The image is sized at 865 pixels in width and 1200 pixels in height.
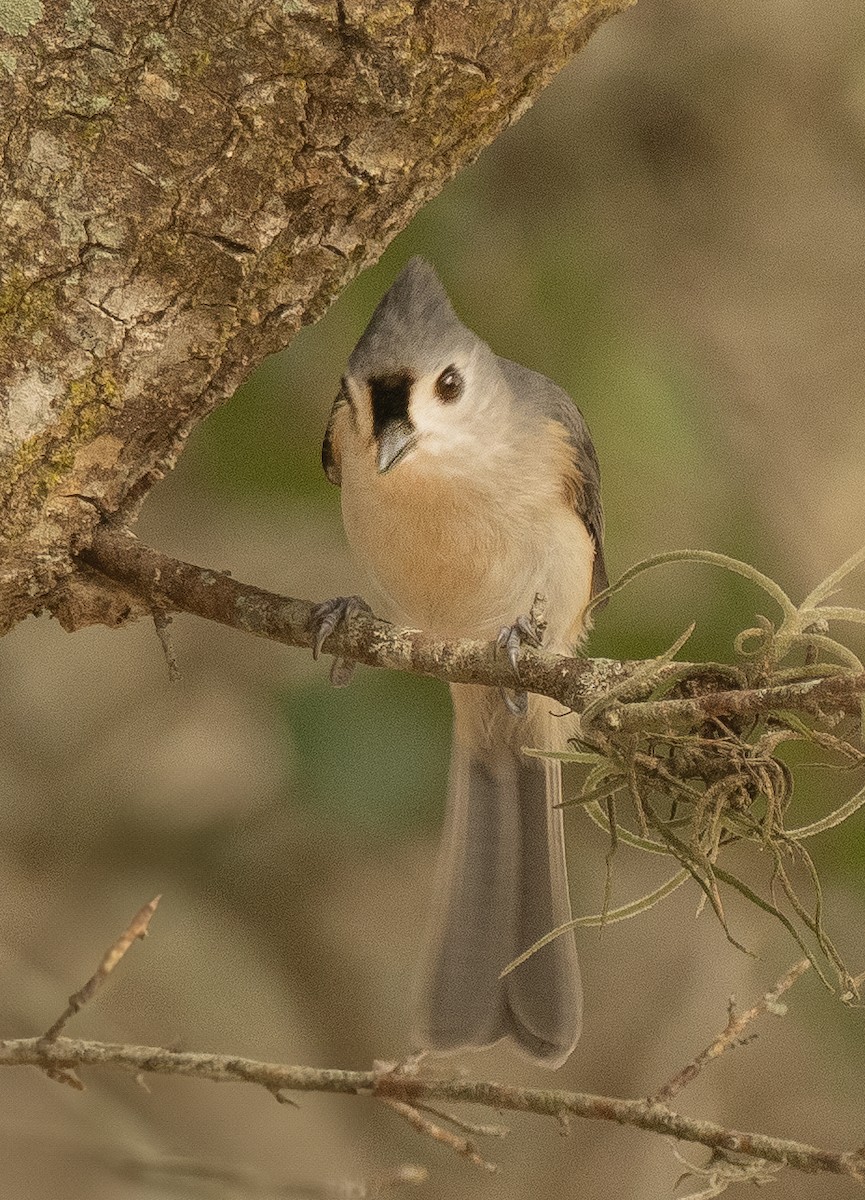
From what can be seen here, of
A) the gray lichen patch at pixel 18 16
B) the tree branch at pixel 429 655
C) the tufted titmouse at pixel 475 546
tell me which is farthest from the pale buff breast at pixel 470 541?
the gray lichen patch at pixel 18 16

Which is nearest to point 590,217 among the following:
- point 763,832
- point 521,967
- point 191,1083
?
point 521,967

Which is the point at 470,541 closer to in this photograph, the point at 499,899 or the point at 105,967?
the point at 499,899

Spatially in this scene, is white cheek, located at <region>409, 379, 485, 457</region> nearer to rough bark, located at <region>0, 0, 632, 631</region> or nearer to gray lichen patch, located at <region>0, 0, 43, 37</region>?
rough bark, located at <region>0, 0, 632, 631</region>

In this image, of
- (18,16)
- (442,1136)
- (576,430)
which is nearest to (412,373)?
(576,430)

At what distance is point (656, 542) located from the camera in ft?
8.13

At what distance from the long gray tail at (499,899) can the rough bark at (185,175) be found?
914mm

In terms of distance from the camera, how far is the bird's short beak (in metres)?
1.98

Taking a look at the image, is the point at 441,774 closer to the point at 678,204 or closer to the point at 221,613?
the point at 221,613

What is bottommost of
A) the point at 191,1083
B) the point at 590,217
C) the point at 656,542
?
the point at 191,1083

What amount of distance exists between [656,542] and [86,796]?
1.30 m

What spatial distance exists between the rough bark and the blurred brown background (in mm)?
871

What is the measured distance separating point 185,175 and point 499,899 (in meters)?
1.31

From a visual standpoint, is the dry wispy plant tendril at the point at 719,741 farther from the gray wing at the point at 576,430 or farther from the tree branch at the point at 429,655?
the gray wing at the point at 576,430

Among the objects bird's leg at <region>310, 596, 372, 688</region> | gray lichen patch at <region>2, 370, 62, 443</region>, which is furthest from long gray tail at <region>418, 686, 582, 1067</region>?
gray lichen patch at <region>2, 370, 62, 443</region>
